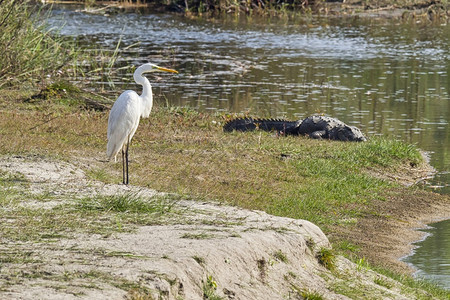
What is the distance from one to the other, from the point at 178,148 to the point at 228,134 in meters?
1.82

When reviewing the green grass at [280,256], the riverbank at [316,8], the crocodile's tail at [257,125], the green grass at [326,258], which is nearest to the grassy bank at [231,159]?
the crocodile's tail at [257,125]

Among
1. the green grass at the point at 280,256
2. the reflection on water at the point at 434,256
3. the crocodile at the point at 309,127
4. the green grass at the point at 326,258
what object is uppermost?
the green grass at the point at 280,256

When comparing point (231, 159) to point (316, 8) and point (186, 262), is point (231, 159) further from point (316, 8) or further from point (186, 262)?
point (316, 8)

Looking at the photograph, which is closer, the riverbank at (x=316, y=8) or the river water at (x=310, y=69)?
the river water at (x=310, y=69)

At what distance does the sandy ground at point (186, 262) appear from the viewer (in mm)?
5234

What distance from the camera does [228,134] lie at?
14.3m

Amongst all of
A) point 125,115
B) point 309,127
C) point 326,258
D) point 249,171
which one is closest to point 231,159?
point 249,171

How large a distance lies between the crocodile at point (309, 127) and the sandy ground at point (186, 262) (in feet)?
21.8

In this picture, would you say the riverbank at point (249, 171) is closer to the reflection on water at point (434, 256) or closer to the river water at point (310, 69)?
the reflection on water at point (434, 256)

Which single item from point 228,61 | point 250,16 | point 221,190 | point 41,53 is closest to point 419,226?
point 221,190

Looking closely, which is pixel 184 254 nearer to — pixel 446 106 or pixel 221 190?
pixel 221 190

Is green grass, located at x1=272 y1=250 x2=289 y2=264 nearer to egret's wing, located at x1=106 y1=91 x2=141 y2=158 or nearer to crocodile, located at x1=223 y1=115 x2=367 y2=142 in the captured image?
egret's wing, located at x1=106 y1=91 x2=141 y2=158

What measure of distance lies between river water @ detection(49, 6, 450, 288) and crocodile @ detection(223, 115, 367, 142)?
1355 millimetres

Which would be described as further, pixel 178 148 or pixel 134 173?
pixel 178 148
